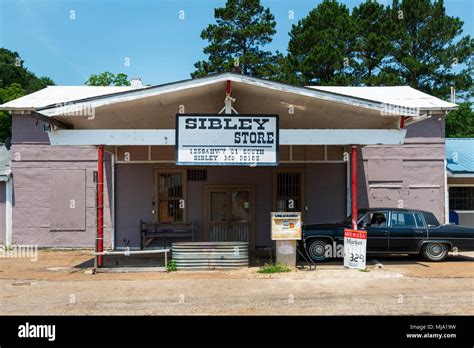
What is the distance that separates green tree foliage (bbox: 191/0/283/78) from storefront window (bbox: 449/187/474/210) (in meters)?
25.4

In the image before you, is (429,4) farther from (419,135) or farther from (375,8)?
(419,135)

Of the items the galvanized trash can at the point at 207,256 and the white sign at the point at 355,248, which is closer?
the white sign at the point at 355,248

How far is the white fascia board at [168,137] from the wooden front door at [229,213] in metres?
5.38

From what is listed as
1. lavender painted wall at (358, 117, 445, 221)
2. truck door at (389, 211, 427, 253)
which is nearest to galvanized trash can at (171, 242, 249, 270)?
truck door at (389, 211, 427, 253)

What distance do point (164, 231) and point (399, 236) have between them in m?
7.36

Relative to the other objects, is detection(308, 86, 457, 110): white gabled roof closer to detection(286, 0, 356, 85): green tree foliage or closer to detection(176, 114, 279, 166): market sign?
detection(176, 114, 279, 166): market sign

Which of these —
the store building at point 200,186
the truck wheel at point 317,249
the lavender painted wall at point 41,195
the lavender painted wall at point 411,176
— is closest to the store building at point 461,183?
the lavender painted wall at point 411,176

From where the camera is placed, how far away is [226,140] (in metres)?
11.8

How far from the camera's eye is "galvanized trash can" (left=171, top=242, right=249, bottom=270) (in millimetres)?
12672

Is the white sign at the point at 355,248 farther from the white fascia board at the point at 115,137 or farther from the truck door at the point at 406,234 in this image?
the white fascia board at the point at 115,137

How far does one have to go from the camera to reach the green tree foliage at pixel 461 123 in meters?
41.1

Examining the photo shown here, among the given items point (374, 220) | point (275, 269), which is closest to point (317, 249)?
point (374, 220)

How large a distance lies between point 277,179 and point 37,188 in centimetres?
815

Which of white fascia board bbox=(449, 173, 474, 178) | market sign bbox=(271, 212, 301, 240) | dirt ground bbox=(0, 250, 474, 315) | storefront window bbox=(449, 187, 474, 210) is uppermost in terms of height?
white fascia board bbox=(449, 173, 474, 178)
